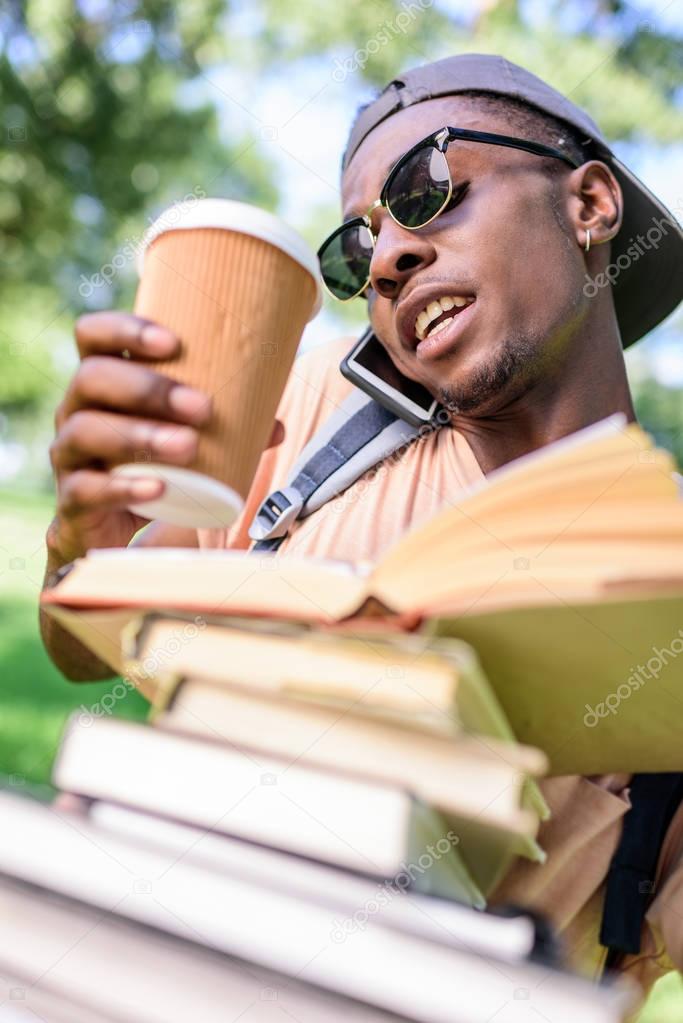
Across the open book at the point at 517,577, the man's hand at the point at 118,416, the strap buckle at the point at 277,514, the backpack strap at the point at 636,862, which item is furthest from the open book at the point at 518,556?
the strap buckle at the point at 277,514

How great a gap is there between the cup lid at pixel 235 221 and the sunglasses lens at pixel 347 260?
34.0 inches

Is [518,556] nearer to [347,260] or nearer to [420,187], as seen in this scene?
[420,187]

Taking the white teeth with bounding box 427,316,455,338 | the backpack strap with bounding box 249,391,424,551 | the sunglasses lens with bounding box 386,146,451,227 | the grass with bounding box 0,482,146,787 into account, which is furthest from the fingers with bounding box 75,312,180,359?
the grass with bounding box 0,482,146,787

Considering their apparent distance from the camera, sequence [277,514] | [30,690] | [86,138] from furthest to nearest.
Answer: [86,138] → [30,690] → [277,514]

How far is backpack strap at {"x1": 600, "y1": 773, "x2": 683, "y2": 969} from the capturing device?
1.16 m

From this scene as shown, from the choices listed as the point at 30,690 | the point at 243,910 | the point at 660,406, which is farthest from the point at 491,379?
the point at 660,406

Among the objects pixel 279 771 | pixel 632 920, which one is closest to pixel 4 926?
pixel 279 771

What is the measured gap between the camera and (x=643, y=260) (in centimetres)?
196

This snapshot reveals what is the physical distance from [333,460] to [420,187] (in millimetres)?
503

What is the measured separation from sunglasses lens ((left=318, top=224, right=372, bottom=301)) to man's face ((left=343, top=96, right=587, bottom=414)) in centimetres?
6

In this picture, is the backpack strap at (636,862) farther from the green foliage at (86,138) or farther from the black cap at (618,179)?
the green foliage at (86,138)

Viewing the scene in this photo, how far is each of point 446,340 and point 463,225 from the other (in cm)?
24

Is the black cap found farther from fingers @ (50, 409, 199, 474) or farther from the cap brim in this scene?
fingers @ (50, 409, 199, 474)

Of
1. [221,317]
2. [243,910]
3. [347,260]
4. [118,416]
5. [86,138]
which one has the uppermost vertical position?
[86,138]
